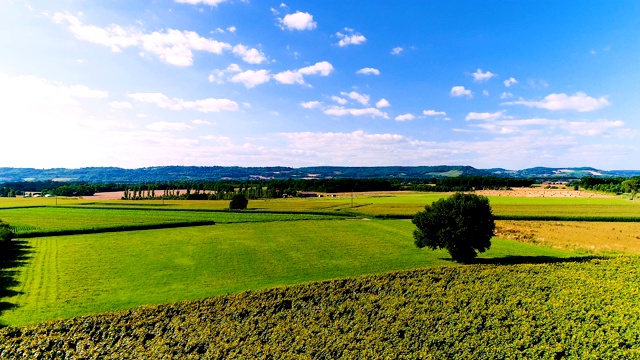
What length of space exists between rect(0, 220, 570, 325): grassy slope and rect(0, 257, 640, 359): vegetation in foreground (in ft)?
21.2

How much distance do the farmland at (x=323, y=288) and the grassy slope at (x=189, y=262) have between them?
0.22 meters

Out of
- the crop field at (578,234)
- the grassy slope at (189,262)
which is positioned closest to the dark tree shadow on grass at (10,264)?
the grassy slope at (189,262)

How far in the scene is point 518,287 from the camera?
80.4 feet

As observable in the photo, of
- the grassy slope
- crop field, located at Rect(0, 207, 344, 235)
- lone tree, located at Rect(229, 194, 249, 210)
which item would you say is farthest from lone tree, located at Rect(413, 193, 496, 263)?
lone tree, located at Rect(229, 194, 249, 210)

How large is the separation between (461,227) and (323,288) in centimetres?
2224

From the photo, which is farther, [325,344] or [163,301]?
[163,301]

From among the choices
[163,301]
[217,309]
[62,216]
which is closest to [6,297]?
[163,301]

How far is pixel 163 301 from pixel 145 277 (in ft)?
34.3

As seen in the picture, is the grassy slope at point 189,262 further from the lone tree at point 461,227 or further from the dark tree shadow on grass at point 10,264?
the lone tree at point 461,227

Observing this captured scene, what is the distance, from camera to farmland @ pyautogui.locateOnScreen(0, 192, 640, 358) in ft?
68.5

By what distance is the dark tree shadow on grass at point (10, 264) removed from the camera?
33.8 metres

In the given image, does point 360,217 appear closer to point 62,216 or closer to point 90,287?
point 90,287

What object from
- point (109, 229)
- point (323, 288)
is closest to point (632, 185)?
point (323, 288)

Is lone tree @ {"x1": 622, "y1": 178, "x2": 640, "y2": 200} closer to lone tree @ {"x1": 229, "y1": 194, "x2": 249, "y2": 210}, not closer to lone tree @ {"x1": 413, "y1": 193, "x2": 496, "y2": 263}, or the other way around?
lone tree @ {"x1": 413, "y1": 193, "x2": 496, "y2": 263}
